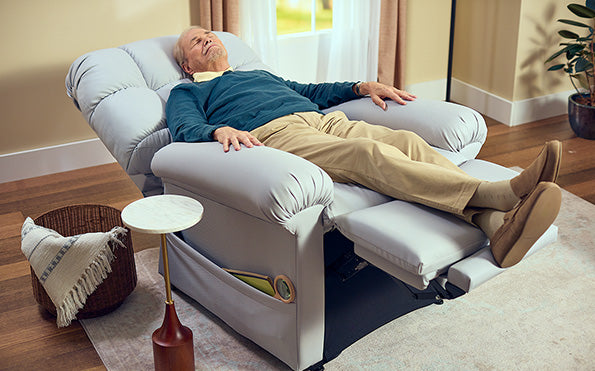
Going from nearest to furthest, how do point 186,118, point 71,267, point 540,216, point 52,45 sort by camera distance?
point 540,216 → point 71,267 → point 186,118 → point 52,45

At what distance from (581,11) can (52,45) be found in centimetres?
272

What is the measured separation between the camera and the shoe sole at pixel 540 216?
57.6 inches

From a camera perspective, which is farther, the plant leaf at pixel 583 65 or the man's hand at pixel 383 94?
the plant leaf at pixel 583 65

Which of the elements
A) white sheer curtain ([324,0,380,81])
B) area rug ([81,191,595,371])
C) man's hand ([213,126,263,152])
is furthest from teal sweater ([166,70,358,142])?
white sheer curtain ([324,0,380,81])

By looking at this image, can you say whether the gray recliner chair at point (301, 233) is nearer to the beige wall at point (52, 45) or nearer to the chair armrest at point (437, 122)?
the chair armrest at point (437, 122)

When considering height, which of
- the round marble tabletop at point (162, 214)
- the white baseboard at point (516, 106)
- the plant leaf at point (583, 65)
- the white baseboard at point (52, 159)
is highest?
the plant leaf at point (583, 65)

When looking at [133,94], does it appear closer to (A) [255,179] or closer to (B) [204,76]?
(B) [204,76]

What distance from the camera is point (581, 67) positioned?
3412 mm

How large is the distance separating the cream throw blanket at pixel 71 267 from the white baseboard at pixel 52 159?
127 cm

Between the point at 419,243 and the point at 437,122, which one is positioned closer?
the point at 419,243

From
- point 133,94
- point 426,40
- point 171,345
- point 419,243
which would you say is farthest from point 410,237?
point 426,40

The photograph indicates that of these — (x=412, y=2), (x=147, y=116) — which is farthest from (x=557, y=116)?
(x=147, y=116)

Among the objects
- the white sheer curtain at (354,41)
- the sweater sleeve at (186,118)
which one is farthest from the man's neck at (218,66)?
the white sheer curtain at (354,41)

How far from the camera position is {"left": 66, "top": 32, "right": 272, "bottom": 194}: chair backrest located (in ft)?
7.17
